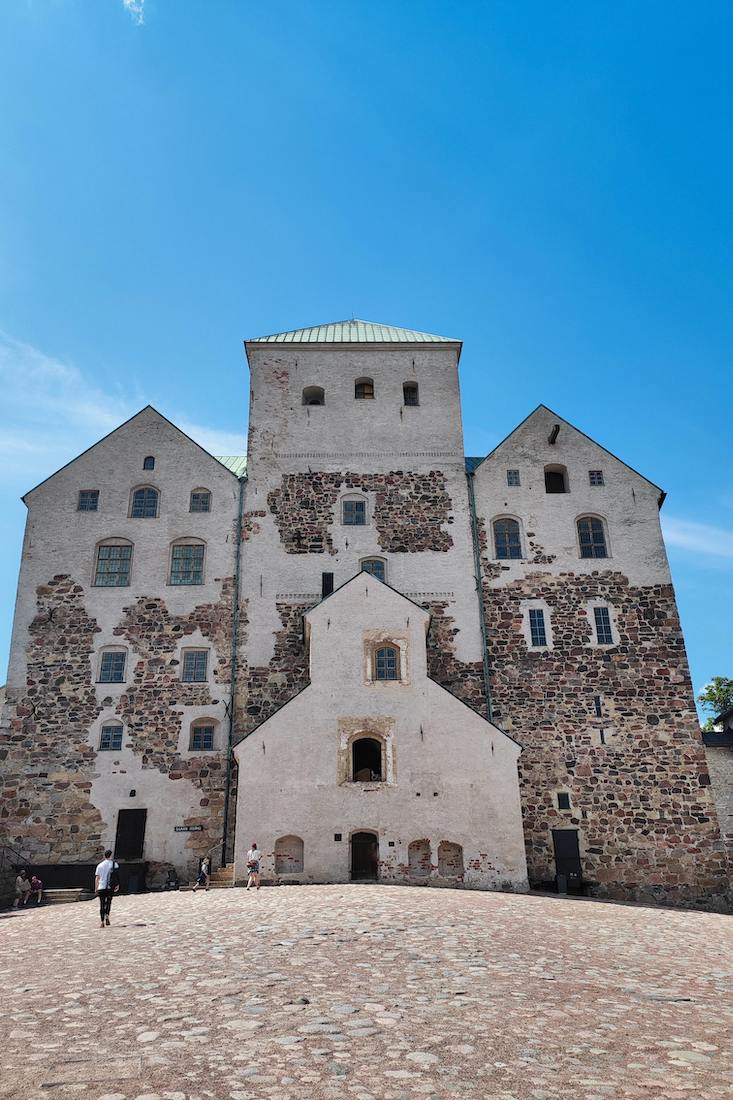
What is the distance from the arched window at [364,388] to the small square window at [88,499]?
11.2m

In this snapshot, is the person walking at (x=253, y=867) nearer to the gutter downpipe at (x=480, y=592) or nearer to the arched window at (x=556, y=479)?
the gutter downpipe at (x=480, y=592)

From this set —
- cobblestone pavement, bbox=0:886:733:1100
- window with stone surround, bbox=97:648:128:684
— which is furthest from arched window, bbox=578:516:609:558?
window with stone surround, bbox=97:648:128:684

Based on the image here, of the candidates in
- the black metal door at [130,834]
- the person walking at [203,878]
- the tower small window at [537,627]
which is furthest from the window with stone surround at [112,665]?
the tower small window at [537,627]

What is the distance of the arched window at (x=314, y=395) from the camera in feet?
103

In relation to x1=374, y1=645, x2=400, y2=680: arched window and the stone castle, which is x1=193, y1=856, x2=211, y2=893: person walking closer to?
the stone castle

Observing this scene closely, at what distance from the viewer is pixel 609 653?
87.5ft

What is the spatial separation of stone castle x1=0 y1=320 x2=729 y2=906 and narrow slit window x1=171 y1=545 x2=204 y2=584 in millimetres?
121

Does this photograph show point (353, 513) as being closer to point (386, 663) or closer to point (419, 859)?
point (386, 663)

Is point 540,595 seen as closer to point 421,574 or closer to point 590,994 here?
point 421,574

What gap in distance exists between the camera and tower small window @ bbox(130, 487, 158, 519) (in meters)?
28.8

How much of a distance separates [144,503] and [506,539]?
45.7ft

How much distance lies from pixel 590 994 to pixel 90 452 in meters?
26.5

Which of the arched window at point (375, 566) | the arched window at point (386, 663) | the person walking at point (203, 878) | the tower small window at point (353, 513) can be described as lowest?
the person walking at point (203, 878)

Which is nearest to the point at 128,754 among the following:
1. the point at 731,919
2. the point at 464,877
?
the point at 464,877
